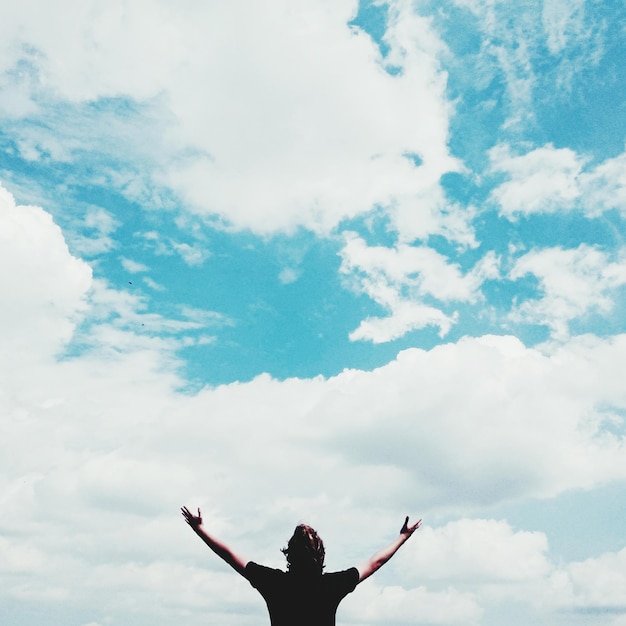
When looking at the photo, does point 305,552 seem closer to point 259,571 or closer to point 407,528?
point 259,571

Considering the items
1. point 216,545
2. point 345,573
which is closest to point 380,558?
point 345,573

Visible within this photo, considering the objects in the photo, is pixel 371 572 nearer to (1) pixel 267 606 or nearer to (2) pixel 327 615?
(2) pixel 327 615

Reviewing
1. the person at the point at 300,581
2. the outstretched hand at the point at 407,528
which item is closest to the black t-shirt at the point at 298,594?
the person at the point at 300,581

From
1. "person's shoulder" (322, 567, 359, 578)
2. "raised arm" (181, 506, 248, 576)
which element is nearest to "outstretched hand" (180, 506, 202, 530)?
"raised arm" (181, 506, 248, 576)

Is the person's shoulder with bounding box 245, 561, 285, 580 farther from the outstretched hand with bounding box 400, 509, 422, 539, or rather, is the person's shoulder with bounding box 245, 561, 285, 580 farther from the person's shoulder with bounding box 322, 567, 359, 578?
the outstretched hand with bounding box 400, 509, 422, 539

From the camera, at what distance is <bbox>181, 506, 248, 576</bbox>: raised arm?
23.0ft

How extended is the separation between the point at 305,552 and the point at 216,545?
111cm

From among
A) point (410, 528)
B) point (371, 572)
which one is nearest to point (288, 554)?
point (371, 572)

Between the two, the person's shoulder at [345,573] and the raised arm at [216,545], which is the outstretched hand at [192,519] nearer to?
the raised arm at [216,545]

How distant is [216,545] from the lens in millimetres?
7227

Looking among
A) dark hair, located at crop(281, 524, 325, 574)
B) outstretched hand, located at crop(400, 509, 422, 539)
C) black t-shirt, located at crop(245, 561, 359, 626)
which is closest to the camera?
black t-shirt, located at crop(245, 561, 359, 626)

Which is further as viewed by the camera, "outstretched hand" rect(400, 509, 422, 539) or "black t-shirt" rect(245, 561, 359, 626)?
"outstretched hand" rect(400, 509, 422, 539)

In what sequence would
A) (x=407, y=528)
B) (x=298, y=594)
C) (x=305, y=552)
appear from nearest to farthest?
(x=298, y=594), (x=305, y=552), (x=407, y=528)

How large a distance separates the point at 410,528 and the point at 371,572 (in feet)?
4.63
